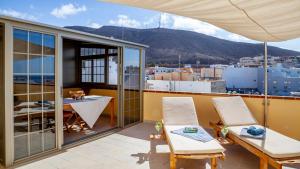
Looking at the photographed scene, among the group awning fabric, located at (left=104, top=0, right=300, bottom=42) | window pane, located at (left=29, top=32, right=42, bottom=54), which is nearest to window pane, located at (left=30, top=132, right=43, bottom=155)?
window pane, located at (left=29, top=32, right=42, bottom=54)

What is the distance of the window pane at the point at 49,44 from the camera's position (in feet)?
12.2

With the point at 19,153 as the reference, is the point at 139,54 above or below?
above

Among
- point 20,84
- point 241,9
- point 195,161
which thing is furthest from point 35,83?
point 241,9

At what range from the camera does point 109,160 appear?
3555 millimetres

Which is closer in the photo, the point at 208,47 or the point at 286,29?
the point at 286,29

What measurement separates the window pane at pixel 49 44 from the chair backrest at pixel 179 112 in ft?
7.76

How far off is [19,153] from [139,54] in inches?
147

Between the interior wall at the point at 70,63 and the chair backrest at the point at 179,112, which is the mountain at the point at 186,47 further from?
the chair backrest at the point at 179,112

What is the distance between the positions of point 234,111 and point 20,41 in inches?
158

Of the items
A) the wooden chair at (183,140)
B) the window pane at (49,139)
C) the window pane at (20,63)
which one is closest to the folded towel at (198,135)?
the wooden chair at (183,140)

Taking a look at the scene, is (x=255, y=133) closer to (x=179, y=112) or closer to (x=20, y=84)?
(x=179, y=112)

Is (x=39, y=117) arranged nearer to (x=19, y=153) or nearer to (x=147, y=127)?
(x=19, y=153)

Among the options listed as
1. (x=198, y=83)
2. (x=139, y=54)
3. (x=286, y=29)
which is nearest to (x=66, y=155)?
(x=139, y=54)

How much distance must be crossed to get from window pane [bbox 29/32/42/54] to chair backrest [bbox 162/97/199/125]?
255cm
